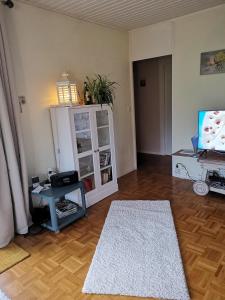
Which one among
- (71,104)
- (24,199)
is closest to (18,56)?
(71,104)

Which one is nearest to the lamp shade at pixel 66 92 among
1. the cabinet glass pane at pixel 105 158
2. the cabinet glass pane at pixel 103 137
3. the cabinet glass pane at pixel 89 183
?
the cabinet glass pane at pixel 103 137

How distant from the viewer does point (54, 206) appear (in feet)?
7.84

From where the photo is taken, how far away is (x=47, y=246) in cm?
228

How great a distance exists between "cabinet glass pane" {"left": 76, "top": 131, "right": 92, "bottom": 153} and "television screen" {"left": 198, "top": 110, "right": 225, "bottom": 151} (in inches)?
58.6

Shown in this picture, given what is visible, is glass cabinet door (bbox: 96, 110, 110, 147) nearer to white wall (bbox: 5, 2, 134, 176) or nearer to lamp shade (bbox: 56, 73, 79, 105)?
lamp shade (bbox: 56, 73, 79, 105)

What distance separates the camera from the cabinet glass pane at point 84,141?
2.88m

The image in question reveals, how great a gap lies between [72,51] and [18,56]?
0.81m

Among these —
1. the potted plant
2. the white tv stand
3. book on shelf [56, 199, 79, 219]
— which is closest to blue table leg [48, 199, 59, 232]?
book on shelf [56, 199, 79, 219]

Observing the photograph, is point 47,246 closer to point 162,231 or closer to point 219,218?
point 162,231

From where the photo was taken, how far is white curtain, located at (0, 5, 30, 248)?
7.32ft

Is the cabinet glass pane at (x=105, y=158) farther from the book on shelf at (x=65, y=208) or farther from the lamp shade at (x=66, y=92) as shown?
the lamp shade at (x=66, y=92)

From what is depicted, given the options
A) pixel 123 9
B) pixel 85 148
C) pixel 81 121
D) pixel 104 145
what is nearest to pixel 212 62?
pixel 123 9

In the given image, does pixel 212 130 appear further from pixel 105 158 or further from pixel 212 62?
pixel 105 158

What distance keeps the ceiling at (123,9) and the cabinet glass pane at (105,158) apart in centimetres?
183
